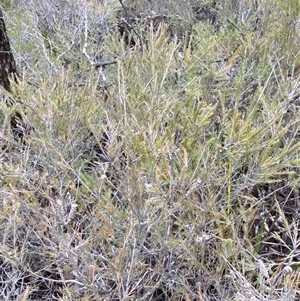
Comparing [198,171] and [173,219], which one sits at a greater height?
[198,171]

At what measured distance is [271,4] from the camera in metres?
2.78

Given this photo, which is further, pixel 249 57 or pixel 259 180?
pixel 249 57

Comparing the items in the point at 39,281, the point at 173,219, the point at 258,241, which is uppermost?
the point at 173,219

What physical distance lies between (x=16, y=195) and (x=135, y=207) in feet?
1.68

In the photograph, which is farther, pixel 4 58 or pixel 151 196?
pixel 4 58

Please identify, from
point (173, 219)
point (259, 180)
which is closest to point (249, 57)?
point (259, 180)

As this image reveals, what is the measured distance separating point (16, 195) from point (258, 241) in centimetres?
105

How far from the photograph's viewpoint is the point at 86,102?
1.90 meters

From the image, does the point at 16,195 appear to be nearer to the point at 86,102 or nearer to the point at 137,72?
the point at 86,102

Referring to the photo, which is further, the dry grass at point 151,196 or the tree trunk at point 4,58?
the tree trunk at point 4,58

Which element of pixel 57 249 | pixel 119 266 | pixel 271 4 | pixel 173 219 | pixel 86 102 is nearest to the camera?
pixel 119 266

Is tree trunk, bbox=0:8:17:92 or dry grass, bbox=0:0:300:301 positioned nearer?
dry grass, bbox=0:0:300:301

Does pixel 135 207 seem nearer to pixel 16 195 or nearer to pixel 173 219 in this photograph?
pixel 173 219

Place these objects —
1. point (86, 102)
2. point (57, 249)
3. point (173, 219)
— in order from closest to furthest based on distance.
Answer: point (57, 249) < point (173, 219) < point (86, 102)
